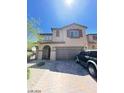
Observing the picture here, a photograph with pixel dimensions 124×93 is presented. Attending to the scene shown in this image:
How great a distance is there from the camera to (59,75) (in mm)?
1952

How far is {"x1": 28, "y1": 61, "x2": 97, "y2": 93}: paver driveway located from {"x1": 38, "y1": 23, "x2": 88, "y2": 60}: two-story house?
4.6 inches

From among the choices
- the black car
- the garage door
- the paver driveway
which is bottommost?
the paver driveway

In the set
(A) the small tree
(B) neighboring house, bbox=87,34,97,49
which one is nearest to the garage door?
(B) neighboring house, bbox=87,34,97,49

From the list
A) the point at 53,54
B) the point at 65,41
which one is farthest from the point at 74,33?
the point at 53,54

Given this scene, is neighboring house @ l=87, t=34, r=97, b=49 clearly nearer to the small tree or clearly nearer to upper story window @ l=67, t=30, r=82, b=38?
upper story window @ l=67, t=30, r=82, b=38

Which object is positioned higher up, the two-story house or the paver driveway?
the two-story house

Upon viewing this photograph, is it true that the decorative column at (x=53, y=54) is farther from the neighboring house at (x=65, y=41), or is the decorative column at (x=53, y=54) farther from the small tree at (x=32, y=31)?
the small tree at (x=32, y=31)

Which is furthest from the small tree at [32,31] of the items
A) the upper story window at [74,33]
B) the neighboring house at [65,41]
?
the upper story window at [74,33]

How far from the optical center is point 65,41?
1951 mm

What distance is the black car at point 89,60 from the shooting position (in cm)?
192

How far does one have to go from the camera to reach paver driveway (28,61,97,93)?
1906 millimetres
